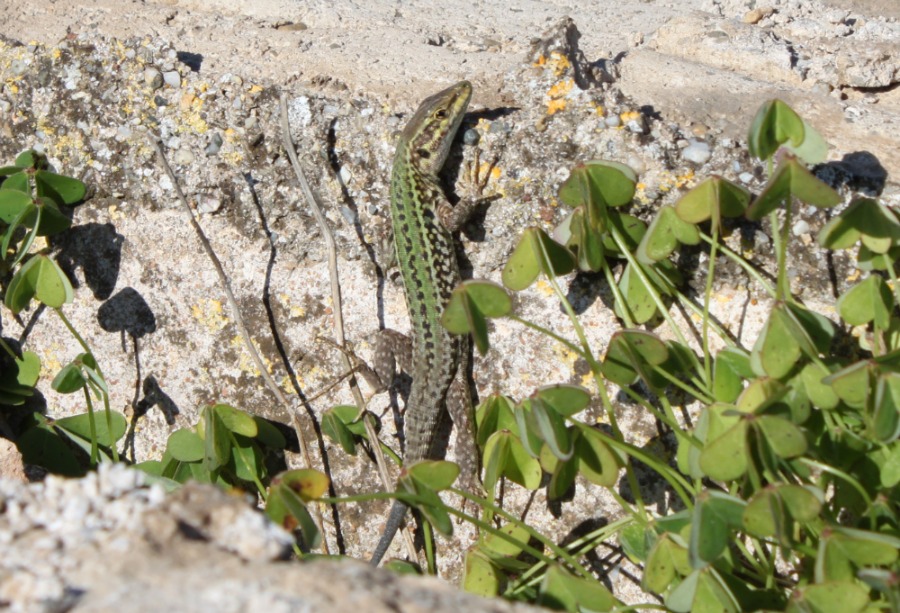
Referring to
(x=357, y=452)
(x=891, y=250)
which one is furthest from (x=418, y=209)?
(x=891, y=250)

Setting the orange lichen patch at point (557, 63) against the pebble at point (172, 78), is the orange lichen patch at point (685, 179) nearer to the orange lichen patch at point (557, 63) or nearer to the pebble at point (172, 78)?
the orange lichen patch at point (557, 63)

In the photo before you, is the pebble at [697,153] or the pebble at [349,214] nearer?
the pebble at [697,153]

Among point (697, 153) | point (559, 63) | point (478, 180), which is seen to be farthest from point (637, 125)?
point (478, 180)

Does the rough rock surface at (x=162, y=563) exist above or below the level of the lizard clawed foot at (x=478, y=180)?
above

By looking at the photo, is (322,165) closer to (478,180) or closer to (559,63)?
(478,180)

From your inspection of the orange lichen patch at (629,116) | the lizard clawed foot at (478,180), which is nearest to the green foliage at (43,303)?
the lizard clawed foot at (478,180)

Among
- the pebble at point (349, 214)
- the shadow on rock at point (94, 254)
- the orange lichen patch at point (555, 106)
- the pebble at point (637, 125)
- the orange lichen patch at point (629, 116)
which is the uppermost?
the orange lichen patch at point (555, 106)

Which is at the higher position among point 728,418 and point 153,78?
point 153,78
